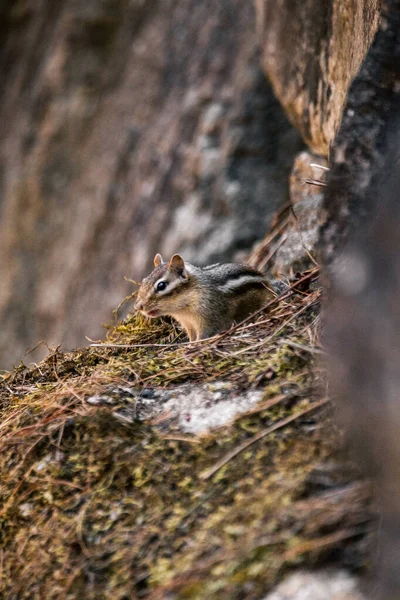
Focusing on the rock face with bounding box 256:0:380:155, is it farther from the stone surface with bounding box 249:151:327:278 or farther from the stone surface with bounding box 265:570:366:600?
the stone surface with bounding box 265:570:366:600

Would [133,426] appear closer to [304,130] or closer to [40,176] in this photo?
[304,130]

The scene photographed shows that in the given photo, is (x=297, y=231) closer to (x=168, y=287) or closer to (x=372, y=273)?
(x=168, y=287)

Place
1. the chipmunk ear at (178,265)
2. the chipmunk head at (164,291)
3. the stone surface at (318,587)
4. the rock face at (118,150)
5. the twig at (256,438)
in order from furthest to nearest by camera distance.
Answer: the rock face at (118,150), the chipmunk ear at (178,265), the chipmunk head at (164,291), the twig at (256,438), the stone surface at (318,587)

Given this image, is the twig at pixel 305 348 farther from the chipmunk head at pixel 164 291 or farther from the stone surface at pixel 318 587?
the chipmunk head at pixel 164 291

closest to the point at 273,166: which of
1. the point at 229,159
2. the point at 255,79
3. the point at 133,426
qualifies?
the point at 229,159

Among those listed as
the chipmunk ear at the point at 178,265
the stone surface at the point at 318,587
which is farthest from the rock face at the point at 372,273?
the chipmunk ear at the point at 178,265

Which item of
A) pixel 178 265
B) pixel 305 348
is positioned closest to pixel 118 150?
pixel 178 265

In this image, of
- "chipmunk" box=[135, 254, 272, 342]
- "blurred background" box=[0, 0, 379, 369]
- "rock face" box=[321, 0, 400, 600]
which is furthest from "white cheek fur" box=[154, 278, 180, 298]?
"rock face" box=[321, 0, 400, 600]
